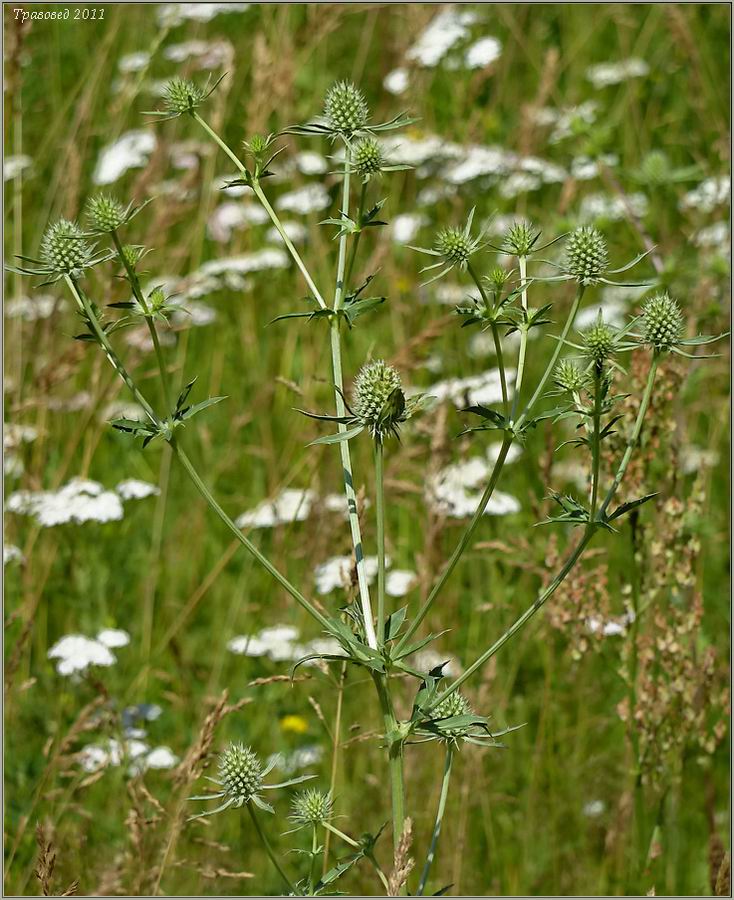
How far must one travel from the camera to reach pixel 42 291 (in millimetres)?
4328

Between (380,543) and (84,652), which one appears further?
(84,652)

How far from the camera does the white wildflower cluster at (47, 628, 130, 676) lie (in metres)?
2.81

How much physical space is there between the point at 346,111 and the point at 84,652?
1656mm

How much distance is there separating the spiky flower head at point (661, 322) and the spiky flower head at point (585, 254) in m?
0.12

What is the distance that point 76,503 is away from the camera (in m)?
3.16

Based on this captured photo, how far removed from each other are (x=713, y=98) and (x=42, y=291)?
313cm

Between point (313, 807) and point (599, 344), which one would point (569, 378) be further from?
point (313, 807)

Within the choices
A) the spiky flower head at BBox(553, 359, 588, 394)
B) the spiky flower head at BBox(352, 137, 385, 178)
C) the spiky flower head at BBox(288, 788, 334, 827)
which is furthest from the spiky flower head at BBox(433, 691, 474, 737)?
the spiky flower head at BBox(352, 137, 385, 178)

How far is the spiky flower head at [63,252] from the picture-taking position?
1.85 m

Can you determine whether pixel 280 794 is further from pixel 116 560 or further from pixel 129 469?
pixel 129 469

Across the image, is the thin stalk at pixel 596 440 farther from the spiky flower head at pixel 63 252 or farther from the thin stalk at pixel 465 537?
the spiky flower head at pixel 63 252

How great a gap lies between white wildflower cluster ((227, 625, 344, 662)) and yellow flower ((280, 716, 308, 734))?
275 millimetres

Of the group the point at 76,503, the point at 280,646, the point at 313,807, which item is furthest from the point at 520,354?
the point at 76,503

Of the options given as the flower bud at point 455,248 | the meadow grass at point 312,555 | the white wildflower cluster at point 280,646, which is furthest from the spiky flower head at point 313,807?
the white wildflower cluster at point 280,646
